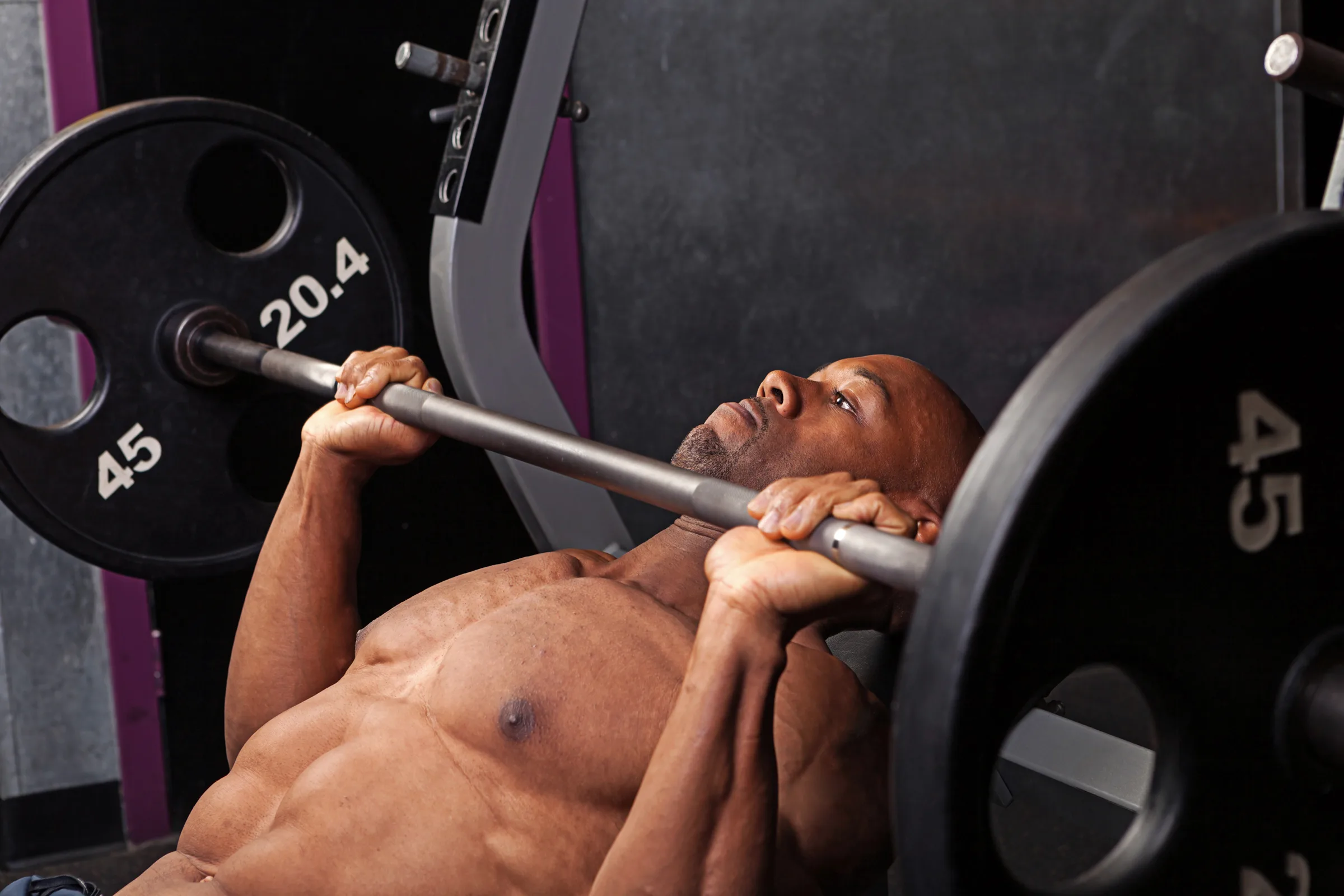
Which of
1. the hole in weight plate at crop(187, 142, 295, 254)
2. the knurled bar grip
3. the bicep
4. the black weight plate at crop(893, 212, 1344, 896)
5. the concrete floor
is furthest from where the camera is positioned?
the concrete floor

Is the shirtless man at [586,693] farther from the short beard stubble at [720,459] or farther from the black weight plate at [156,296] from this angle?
the black weight plate at [156,296]

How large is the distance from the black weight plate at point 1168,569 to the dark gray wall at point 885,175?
6.64 feet

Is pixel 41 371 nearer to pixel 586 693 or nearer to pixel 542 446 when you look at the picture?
pixel 542 446

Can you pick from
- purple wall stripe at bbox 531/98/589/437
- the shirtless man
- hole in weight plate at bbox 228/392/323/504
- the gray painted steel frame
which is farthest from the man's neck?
purple wall stripe at bbox 531/98/589/437

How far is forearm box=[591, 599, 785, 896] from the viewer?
879mm

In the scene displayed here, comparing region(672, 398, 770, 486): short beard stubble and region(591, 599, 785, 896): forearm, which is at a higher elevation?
region(672, 398, 770, 486): short beard stubble

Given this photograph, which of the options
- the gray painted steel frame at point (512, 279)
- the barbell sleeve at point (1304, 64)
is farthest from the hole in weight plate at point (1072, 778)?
the gray painted steel frame at point (512, 279)

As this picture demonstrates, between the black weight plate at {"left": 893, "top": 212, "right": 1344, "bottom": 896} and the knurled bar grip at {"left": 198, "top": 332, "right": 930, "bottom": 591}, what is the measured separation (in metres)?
0.08

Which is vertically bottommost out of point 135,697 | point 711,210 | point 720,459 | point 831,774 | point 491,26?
point 135,697

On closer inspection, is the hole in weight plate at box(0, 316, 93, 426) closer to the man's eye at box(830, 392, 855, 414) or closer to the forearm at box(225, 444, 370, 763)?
the forearm at box(225, 444, 370, 763)

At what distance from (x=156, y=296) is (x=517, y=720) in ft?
3.35

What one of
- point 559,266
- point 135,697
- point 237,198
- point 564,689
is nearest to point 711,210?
point 559,266

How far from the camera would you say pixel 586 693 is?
1097mm

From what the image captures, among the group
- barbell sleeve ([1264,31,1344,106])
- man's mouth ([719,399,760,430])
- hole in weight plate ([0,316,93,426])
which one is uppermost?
barbell sleeve ([1264,31,1344,106])
